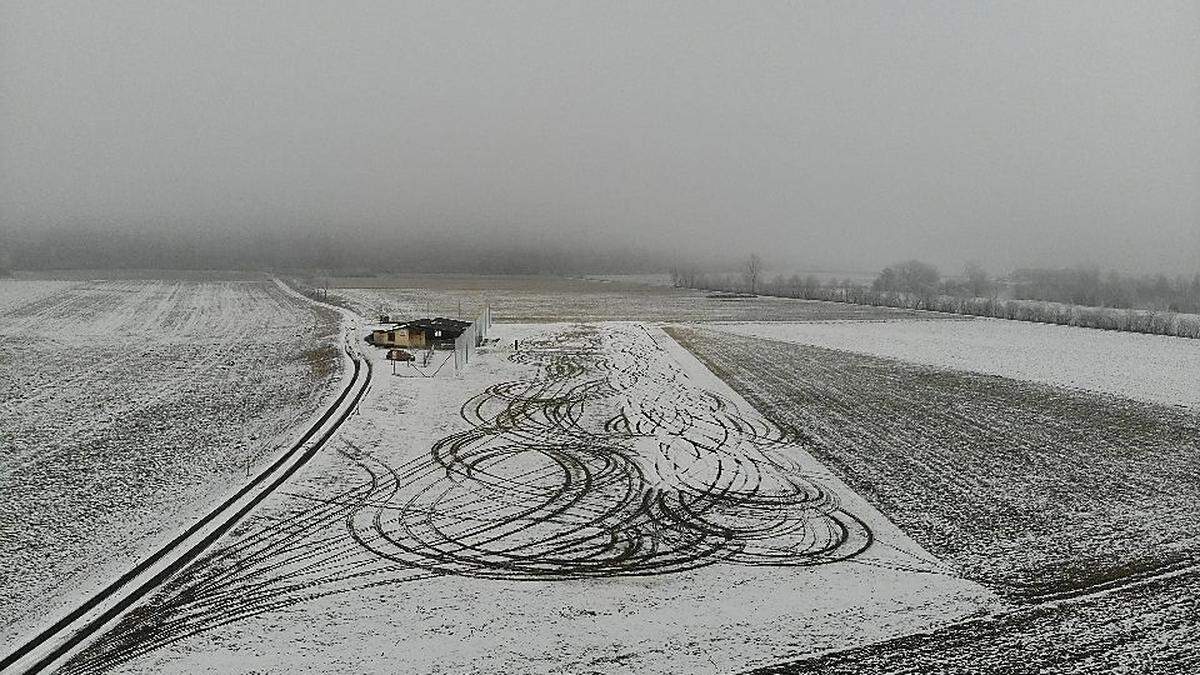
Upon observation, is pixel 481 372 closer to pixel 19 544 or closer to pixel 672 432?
pixel 672 432

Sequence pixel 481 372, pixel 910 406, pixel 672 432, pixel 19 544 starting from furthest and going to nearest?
pixel 481 372, pixel 910 406, pixel 672 432, pixel 19 544

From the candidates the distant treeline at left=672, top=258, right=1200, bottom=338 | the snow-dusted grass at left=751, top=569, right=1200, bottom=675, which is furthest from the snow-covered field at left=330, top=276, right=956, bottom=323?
the snow-dusted grass at left=751, top=569, right=1200, bottom=675

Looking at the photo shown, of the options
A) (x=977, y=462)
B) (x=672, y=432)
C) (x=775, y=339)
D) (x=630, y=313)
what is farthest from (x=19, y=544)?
(x=630, y=313)

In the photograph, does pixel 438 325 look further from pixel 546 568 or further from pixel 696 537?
pixel 546 568

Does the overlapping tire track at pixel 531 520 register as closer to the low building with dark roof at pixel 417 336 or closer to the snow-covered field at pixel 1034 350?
the low building with dark roof at pixel 417 336

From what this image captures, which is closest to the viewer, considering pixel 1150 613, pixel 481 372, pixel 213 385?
pixel 1150 613

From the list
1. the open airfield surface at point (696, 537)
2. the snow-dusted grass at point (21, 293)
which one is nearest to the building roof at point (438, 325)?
the open airfield surface at point (696, 537)
